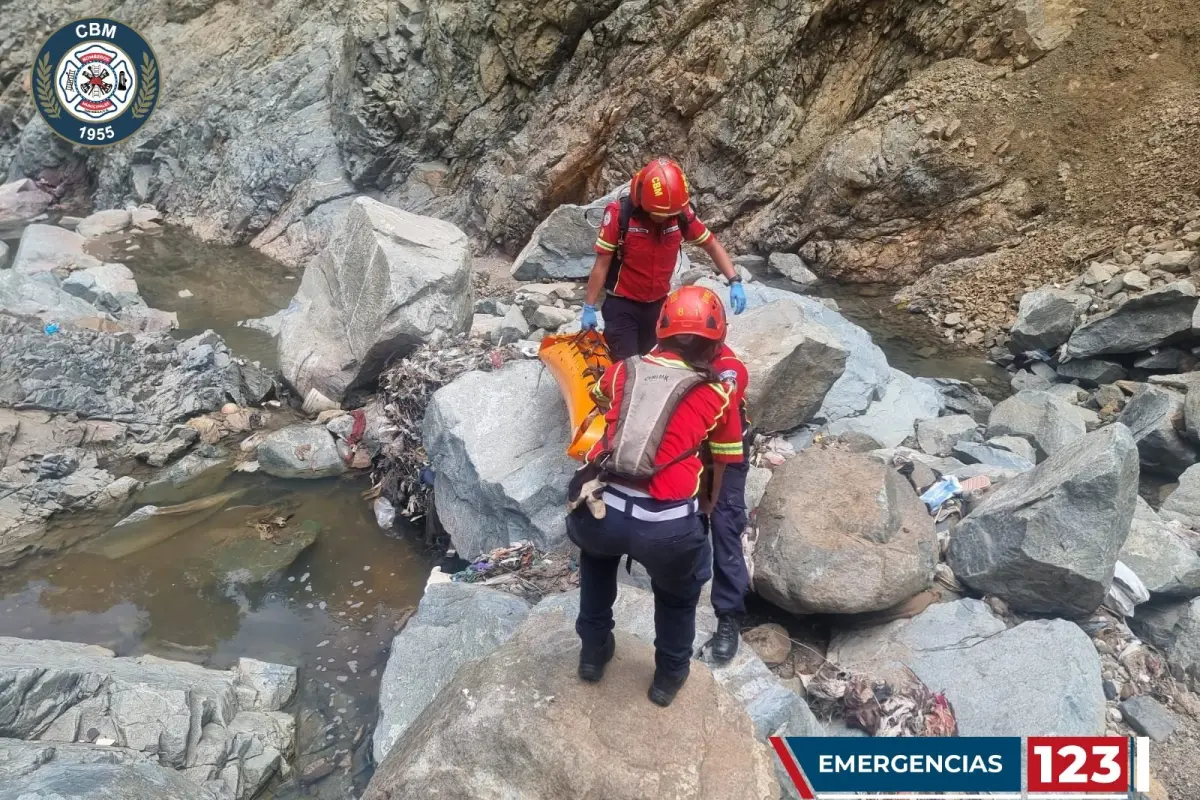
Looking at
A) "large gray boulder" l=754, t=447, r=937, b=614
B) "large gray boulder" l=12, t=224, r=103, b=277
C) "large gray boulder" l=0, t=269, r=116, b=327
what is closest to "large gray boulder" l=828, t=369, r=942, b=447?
"large gray boulder" l=754, t=447, r=937, b=614

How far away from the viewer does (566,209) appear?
9945 millimetres

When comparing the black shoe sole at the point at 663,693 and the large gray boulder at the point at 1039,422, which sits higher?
the black shoe sole at the point at 663,693

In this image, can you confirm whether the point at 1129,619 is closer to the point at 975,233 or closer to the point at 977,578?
the point at 977,578

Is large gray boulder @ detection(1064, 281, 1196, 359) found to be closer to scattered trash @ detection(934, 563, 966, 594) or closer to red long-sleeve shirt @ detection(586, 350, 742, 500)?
scattered trash @ detection(934, 563, 966, 594)

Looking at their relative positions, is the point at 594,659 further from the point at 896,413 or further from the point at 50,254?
the point at 50,254

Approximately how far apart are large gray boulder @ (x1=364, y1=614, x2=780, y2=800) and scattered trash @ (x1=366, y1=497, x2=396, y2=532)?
10.3 feet

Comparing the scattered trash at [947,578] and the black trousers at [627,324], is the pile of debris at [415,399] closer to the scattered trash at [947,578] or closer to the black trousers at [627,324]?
the black trousers at [627,324]

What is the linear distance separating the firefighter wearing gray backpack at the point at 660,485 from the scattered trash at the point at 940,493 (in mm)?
2398

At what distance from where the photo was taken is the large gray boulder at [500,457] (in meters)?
4.99

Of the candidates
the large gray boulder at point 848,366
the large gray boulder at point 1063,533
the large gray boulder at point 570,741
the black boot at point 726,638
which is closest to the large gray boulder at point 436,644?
the large gray boulder at point 570,741

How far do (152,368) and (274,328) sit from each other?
5.87 ft

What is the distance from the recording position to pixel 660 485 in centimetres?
258

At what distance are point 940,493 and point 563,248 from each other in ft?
21.0

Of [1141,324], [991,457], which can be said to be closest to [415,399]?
[991,457]
